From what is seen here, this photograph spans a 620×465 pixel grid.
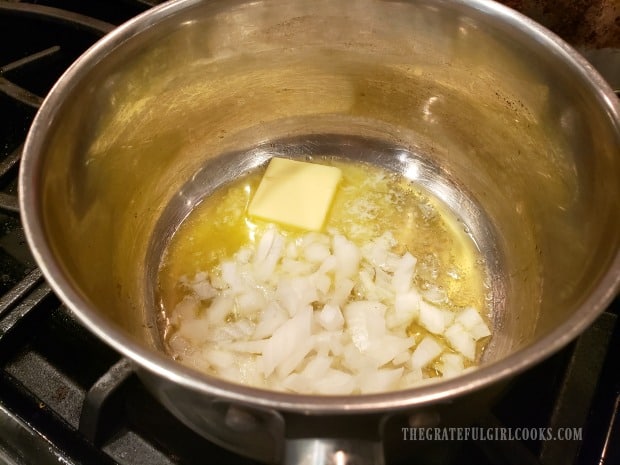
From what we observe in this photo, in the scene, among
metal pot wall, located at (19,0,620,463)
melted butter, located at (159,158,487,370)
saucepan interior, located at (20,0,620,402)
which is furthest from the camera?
melted butter, located at (159,158,487,370)

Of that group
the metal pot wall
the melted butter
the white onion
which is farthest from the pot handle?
the melted butter

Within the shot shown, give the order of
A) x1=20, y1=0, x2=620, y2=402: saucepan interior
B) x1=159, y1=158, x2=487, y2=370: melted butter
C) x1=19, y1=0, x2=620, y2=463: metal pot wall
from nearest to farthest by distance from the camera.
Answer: x1=19, y1=0, x2=620, y2=463: metal pot wall
x1=20, y1=0, x2=620, y2=402: saucepan interior
x1=159, y1=158, x2=487, y2=370: melted butter

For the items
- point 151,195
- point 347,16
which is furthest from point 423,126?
point 151,195

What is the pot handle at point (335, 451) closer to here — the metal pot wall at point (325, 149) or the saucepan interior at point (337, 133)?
the metal pot wall at point (325, 149)

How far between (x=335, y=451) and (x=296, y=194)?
0.61 m

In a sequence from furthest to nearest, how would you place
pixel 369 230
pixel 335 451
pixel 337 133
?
pixel 337 133 < pixel 369 230 < pixel 335 451

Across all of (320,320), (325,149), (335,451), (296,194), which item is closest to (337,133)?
(325,149)

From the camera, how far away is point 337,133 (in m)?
1.23

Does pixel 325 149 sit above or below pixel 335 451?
below

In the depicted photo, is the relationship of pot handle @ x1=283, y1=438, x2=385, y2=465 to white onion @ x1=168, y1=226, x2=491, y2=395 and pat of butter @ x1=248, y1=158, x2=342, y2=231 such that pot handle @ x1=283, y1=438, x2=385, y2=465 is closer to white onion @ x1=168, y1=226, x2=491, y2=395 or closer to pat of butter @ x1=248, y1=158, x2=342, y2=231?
white onion @ x1=168, y1=226, x2=491, y2=395

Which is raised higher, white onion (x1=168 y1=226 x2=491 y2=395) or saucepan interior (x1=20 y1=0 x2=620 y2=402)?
saucepan interior (x1=20 y1=0 x2=620 y2=402)

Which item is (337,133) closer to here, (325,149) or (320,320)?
(325,149)

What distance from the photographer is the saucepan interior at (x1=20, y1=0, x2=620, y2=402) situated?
Answer: 757mm

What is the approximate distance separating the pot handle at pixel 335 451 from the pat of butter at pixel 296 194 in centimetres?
54
